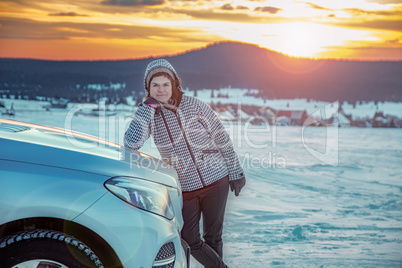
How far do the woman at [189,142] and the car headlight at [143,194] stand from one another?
0.62 m

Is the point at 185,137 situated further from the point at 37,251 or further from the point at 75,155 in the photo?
the point at 37,251

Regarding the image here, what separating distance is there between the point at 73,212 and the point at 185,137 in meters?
1.16

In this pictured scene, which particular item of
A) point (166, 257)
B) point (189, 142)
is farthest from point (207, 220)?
point (166, 257)

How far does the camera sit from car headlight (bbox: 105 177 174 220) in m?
1.96

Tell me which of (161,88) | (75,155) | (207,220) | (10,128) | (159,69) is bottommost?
(207,220)

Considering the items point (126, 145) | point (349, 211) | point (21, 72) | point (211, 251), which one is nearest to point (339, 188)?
point (349, 211)

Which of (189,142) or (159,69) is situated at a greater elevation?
(159,69)

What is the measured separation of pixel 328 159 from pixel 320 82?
77.2 m

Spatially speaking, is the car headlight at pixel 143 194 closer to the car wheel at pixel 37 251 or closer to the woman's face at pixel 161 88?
the car wheel at pixel 37 251

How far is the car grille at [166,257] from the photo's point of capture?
80.5 inches

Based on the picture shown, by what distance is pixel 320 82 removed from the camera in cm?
8394

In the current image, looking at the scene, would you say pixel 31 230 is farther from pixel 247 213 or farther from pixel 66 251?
pixel 247 213

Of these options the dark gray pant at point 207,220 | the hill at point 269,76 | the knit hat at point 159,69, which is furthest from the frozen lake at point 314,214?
the hill at point 269,76

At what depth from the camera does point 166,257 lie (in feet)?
6.89
